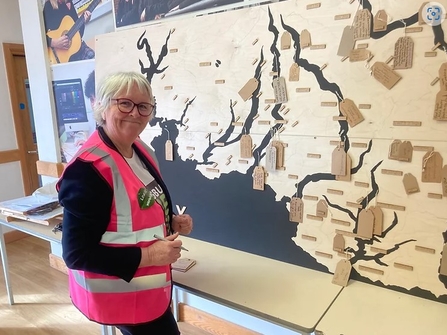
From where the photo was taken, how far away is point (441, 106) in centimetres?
119

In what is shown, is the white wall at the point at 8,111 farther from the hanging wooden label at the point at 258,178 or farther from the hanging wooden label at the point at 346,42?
the hanging wooden label at the point at 346,42

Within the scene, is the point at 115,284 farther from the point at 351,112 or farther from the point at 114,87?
the point at 351,112

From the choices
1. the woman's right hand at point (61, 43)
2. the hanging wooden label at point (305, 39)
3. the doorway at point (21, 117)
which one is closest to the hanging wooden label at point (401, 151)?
the hanging wooden label at point (305, 39)

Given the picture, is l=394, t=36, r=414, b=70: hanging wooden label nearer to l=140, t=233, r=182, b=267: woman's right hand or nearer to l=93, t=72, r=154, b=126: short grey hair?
l=93, t=72, r=154, b=126: short grey hair

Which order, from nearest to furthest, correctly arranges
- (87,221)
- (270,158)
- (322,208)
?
(87,221)
(322,208)
(270,158)

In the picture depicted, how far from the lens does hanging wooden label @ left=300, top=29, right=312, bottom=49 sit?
1.43 m

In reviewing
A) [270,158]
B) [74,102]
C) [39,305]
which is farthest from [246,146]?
[39,305]

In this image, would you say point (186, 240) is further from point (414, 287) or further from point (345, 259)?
point (414, 287)

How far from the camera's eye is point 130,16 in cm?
207

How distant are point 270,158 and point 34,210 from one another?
158 cm

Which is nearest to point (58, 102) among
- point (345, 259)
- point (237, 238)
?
point (237, 238)

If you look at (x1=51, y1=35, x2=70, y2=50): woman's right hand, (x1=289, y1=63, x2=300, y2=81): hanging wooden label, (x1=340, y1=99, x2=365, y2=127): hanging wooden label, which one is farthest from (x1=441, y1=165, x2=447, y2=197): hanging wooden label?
(x1=51, y1=35, x2=70, y2=50): woman's right hand

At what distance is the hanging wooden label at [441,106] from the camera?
1187 mm

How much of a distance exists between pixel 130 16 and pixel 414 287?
2.02 meters
